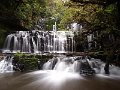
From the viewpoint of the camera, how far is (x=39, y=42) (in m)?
19.4

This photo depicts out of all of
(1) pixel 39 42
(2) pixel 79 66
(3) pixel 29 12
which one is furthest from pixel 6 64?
(3) pixel 29 12

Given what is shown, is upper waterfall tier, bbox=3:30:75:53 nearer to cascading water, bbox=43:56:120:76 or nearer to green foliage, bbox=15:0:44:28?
green foliage, bbox=15:0:44:28

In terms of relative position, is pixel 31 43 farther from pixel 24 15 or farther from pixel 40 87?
pixel 40 87

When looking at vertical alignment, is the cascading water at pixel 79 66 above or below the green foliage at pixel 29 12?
below

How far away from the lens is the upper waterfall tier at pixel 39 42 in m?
18.7

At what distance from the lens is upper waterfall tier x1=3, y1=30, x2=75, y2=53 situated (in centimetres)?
1870

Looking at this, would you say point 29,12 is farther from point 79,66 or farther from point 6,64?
point 79,66

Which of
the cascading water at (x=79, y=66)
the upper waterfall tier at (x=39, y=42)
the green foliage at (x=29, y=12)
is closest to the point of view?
the cascading water at (x=79, y=66)

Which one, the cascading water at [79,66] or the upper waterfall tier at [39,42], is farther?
the upper waterfall tier at [39,42]

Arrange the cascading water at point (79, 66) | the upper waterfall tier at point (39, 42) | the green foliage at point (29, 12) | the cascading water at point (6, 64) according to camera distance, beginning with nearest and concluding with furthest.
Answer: the cascading water at point (79, 66) < the cascading water at point (6, 64) < the upper waterfall tier at point (39, 42) < the green foliage at point (29, 12)

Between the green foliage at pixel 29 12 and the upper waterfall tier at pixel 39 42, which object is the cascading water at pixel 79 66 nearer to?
the upper waterfall tier at pixel 39 42

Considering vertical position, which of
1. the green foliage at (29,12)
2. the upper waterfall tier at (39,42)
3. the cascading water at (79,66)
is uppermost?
the green foliage at (29,12)

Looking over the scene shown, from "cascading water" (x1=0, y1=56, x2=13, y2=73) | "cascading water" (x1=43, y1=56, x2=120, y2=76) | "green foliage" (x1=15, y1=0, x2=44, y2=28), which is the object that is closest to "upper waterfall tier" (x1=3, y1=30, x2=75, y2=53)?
"green foliage" (x1=15, y1=0, x2=44, y2=28)

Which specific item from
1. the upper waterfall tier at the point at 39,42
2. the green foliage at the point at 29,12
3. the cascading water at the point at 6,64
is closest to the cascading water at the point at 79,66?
the cascading water at the point at 6,64
